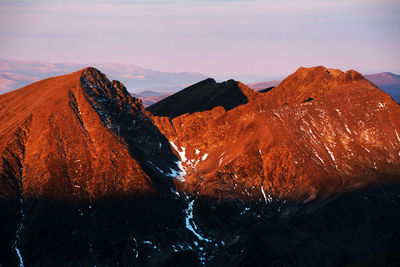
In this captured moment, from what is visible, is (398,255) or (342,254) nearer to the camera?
(398,255)

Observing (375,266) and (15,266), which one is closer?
(375,266)

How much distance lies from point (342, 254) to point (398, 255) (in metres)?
95.6

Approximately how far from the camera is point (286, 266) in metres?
192

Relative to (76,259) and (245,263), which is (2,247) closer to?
(76,259)

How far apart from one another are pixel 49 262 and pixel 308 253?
8766 cm

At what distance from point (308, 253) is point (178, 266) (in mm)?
44792

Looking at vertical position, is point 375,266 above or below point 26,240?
above

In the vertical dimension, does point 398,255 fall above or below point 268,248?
above

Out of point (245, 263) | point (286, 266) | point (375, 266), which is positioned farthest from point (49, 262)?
point (375, 266)

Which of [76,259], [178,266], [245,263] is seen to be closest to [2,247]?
[76,259]

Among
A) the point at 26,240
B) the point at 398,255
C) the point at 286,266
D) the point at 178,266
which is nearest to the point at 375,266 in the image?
the point at 398,255

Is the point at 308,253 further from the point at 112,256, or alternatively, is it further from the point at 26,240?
the point at 26,240

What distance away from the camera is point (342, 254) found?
198m

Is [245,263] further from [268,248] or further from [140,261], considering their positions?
[140,261]
